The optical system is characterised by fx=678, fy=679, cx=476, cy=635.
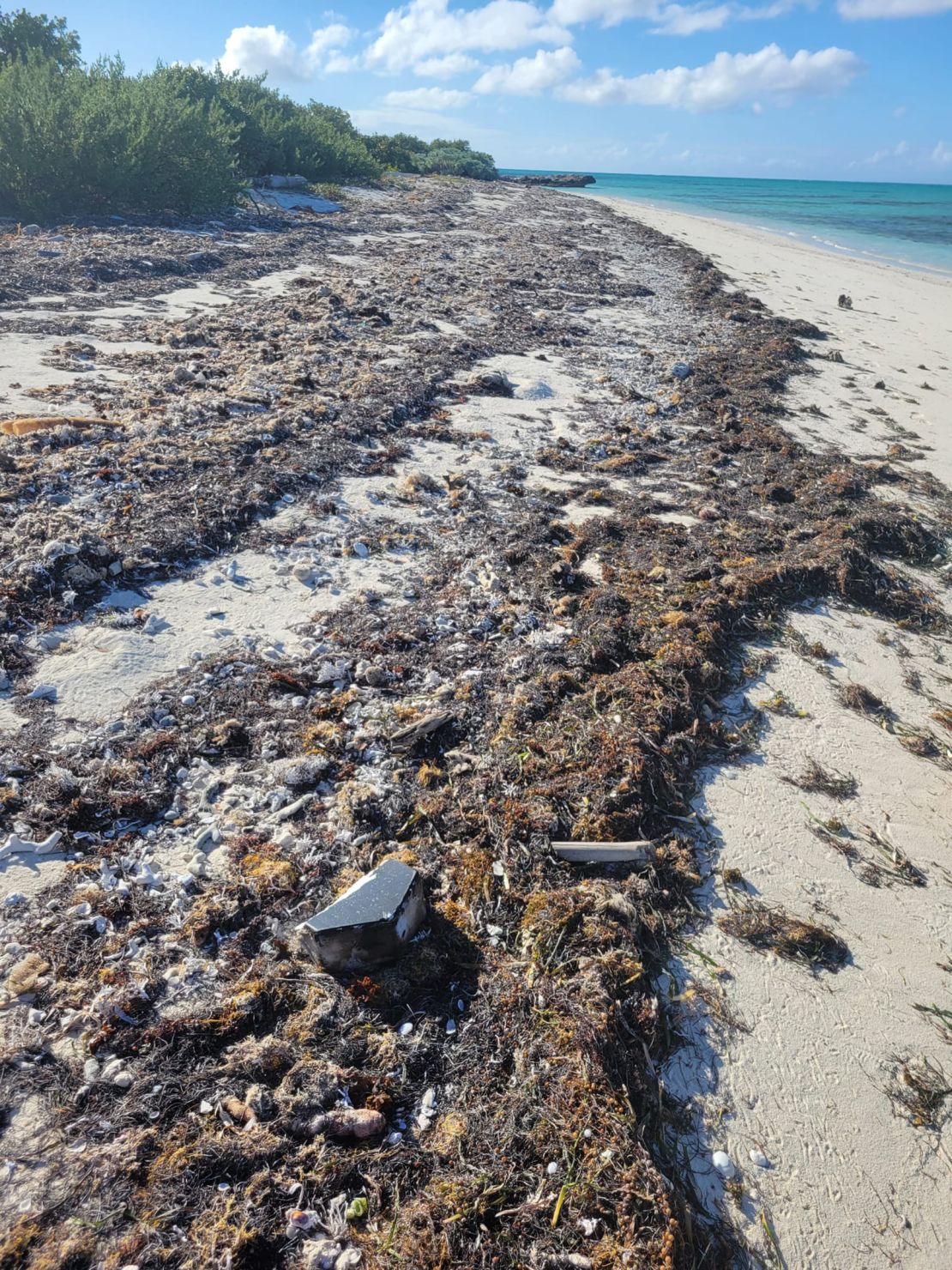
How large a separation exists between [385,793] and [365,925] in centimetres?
95

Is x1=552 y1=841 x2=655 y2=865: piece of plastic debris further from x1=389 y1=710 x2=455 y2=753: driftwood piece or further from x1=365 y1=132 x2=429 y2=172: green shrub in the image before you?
x1=365 y1=132 x2=429 y2=172: green shrub

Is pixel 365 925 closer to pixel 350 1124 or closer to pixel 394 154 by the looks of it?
pixel 350 1124

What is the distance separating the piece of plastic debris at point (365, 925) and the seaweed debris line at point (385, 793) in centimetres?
3

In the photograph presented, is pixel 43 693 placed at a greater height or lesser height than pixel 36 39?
lesser

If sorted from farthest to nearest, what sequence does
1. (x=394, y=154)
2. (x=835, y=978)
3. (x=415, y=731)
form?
(x=394, y=154) → (x=415, y=731) → (x=835, y=978)

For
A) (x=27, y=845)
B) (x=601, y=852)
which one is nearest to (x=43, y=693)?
(x=27, y=845)

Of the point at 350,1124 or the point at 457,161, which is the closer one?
the point at 350,1124

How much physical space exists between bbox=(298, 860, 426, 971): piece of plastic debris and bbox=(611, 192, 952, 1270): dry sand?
3.81 ft

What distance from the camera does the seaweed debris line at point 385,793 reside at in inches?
84.0

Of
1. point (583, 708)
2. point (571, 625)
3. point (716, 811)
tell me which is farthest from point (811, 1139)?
point (571, 625)

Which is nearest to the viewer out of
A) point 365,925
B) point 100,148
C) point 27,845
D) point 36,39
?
point 365,925

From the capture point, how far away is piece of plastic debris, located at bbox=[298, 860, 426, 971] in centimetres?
262

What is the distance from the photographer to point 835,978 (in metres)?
2.91

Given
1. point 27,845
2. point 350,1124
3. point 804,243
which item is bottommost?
point 350,1124
